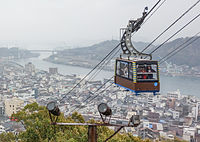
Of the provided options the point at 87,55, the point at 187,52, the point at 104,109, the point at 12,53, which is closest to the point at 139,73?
the point at 104,109

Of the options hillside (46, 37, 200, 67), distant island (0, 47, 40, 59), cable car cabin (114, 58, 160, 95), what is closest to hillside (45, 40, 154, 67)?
hillside (46, 37, 200, 67)

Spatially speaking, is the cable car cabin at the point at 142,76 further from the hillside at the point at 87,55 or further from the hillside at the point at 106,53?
the hillside at the point at 87,55

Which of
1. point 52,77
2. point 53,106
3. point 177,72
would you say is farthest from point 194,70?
point 53,106

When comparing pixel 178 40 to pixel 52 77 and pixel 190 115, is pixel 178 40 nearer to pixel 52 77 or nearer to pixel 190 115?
pixel 190 115

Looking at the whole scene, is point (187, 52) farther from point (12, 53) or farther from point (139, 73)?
point (12, 53)

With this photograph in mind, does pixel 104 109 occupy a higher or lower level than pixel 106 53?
lower

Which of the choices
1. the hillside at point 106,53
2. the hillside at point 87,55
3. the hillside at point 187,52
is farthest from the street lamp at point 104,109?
the hillside at point 87,55

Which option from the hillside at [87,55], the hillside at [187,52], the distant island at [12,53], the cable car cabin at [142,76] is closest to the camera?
the cable car cabin at [142,76]

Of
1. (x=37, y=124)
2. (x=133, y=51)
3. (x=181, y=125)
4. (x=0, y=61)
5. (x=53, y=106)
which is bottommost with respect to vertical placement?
(x=181, y=125)
